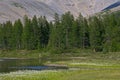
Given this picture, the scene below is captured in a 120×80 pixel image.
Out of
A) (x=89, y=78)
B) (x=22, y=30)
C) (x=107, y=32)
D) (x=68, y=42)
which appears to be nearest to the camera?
(x=89, y=78)

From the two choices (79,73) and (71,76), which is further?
(79,73)

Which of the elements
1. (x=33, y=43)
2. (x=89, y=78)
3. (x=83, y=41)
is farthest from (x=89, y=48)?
(x=89, y=78)

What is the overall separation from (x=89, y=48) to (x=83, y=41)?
4.79m

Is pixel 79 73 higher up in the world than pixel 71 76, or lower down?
higher up

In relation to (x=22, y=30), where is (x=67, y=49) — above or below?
below

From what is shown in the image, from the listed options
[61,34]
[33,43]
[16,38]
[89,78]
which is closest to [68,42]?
[61,34]

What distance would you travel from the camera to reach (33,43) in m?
184

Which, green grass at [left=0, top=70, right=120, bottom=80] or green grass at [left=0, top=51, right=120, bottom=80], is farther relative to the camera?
green grass at [left=0, top=51, right=120, bottom=80]

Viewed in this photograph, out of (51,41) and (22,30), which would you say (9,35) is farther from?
(51,41)

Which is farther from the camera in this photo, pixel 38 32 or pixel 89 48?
pixel 38 32

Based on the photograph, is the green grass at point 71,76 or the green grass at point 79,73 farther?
the green grass at point 79,73

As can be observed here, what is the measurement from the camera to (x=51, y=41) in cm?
18175

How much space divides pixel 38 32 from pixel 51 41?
13324mm

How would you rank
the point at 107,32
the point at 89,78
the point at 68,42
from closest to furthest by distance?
1. the point at 89,78
2. the point at 107,32
3. the point at 68,42
